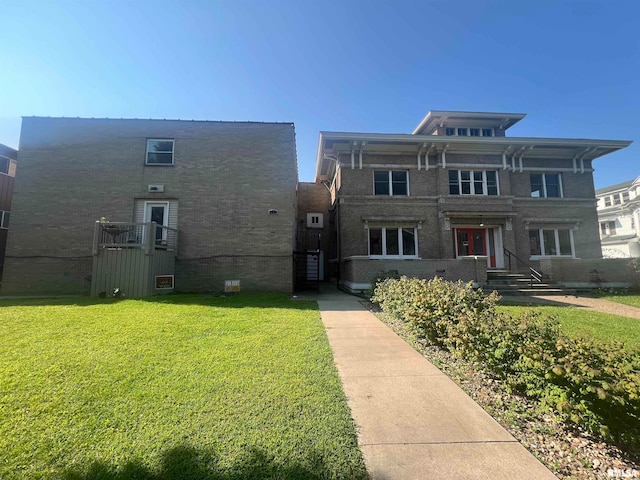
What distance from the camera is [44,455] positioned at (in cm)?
209

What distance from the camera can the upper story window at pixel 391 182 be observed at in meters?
15.3

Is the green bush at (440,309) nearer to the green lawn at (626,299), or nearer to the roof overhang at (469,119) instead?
the green lawn at (626,299)

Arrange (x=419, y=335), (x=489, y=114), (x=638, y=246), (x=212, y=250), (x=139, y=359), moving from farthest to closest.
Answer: (x=638, y=246) → (x=489, y=114) → (x=212, y=250) → (x=419, y=335) → (x=139, y=359)

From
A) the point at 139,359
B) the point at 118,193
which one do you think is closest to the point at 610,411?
the point at 139,359

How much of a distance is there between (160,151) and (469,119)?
1660 centimetres

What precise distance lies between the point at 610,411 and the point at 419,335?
3.17 m

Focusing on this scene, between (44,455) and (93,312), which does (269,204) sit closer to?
(93,312)

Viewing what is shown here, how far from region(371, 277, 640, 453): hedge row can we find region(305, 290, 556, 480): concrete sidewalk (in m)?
0.53

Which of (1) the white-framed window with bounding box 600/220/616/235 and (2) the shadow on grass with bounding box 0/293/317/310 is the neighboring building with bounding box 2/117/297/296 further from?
(1) the white-framed window with bounding box 600/220/616/235

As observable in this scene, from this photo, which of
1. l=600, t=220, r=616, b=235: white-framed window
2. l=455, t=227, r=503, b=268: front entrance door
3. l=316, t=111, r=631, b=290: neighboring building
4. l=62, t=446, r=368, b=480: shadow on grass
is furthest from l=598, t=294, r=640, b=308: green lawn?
l=600, t=220, r=616, b=235: white-framed window

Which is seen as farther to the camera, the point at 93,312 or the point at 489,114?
the point at 489,114

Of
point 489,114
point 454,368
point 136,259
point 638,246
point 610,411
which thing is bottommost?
point 454,368

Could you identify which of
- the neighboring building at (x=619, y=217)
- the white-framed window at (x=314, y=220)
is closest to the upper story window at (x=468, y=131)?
the white-framed window at (x=314, y=220)

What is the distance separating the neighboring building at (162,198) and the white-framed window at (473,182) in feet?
29.3
